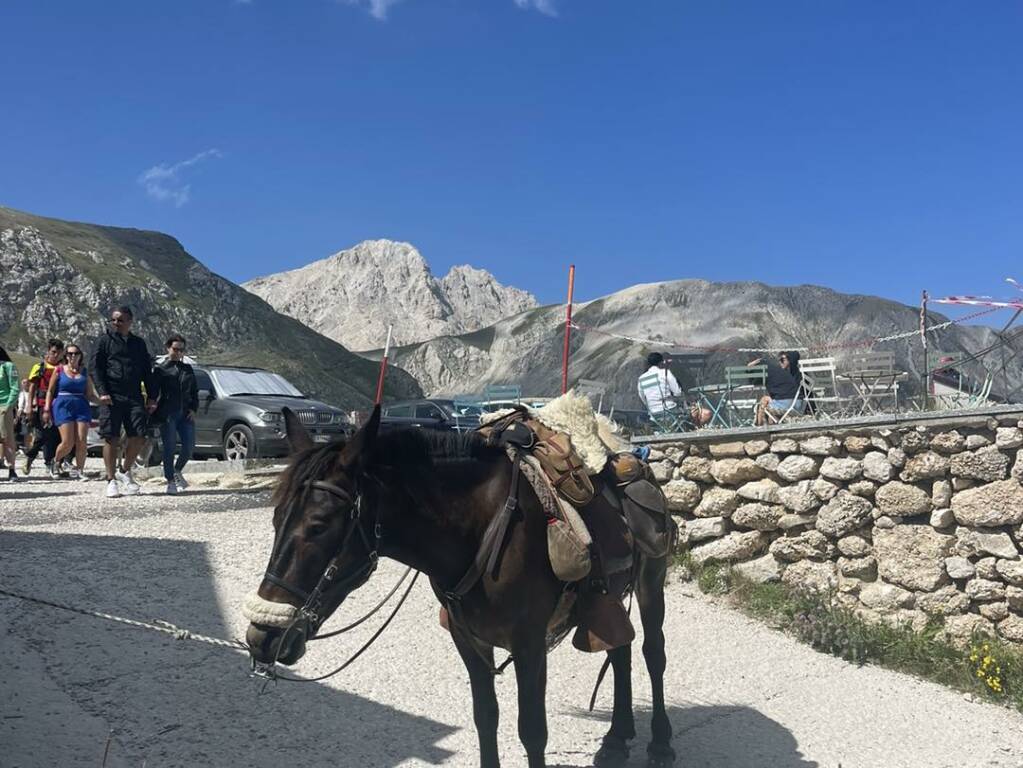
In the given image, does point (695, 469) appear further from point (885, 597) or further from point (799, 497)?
point (885, 597)

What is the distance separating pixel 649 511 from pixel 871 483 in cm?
404

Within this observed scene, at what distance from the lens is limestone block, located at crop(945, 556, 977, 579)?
22.0 ft

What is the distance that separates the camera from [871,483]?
7.40 meters

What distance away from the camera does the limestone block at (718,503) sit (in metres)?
8.34

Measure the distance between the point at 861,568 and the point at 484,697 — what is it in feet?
17.2

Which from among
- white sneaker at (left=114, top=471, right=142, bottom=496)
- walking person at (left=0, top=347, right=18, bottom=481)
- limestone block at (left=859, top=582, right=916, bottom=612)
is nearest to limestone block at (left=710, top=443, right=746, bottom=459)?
limestone block at (left=859, top=582, right=916, bottom=612)

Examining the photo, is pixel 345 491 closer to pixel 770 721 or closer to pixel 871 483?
pixel 770 721

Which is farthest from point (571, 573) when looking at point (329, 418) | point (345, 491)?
point (329, 418)

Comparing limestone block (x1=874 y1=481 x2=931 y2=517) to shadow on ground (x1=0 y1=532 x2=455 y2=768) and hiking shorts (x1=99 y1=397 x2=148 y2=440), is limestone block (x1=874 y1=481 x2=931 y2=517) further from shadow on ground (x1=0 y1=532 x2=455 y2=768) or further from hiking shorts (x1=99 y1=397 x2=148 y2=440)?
hiking shorts (x1=99 y1=397 x2=148 y2=440)

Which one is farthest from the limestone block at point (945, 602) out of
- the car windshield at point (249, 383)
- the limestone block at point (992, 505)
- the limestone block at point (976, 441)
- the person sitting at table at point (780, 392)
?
the car windshield at point (249, 383)

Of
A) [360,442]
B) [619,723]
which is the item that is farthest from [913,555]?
[360,442]

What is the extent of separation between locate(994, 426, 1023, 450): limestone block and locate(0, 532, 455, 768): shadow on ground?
17.6ft

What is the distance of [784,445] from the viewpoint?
8.03m

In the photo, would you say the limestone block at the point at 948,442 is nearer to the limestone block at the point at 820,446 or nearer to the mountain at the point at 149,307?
the limestone block at the point at 820,446
